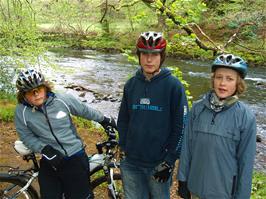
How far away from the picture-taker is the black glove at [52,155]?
11.6 feet

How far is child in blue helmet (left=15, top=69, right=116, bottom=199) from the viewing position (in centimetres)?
357

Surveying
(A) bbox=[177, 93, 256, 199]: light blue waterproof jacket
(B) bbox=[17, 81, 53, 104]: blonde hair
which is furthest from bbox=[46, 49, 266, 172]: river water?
(B) bbox=[17, 81, 53, 104]: blonde hair

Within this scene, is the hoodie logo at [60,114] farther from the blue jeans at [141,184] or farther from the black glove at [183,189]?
the black glove at [183,189]

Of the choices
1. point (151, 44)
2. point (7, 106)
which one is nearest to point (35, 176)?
point (151, 44)

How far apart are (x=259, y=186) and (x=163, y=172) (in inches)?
162

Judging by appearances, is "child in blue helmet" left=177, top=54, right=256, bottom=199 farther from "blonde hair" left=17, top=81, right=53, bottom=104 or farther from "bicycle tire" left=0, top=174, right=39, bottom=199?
"bicycle tire" left=0, top=174, right=39, bottom=199

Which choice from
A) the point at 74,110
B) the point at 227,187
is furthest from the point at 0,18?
the point at 227,187

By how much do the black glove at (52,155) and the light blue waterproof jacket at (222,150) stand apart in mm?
1457

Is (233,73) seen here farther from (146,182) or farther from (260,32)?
Answer: (260,32)

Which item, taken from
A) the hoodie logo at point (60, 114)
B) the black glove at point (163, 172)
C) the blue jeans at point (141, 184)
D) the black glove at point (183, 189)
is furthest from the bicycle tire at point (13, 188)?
the black glove at point (183, 189)

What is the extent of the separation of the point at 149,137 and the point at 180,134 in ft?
0.95

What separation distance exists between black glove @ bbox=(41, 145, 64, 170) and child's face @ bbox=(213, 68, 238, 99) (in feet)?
5.90

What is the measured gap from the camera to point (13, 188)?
414cm

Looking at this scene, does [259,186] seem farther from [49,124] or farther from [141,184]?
[49,124]
